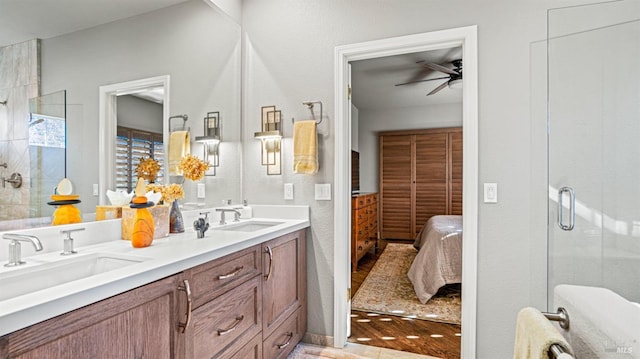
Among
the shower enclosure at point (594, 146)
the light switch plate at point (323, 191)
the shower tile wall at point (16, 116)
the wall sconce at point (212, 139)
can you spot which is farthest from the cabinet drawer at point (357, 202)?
the shower tile wall at point (16, 116)

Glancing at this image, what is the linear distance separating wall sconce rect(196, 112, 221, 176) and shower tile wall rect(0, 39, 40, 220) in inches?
41.7

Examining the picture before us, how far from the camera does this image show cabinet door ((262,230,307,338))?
1829 mm

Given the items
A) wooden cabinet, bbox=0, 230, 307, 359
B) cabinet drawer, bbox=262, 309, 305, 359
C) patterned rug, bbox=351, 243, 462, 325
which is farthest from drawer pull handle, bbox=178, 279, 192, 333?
patterned rug, bbox=351, 243, 462, 325

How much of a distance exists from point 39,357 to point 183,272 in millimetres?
490

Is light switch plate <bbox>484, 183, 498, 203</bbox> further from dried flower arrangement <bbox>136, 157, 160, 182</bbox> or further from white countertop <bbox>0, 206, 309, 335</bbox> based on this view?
dried flower arrangement <bbox>136, 157, 160, 182</bbox>

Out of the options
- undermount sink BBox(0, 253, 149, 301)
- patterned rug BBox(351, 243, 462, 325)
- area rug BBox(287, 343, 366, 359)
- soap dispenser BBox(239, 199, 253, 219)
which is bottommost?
area rug BBox(287, 343, 366, 359)

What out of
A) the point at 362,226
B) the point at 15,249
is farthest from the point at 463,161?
the point at 362,226

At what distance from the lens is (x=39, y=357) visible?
792 millimetres

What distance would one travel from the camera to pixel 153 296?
111cm

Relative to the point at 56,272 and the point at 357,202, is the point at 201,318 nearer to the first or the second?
the point at 56,272

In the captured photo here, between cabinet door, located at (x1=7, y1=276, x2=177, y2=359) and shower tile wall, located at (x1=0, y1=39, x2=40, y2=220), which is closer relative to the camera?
cabinet door, located at (x1=7, y1=276, x2=177, y2=359)

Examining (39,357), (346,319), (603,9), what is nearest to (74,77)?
(39,357)

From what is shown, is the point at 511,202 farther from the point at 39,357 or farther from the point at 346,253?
the point at 39,357

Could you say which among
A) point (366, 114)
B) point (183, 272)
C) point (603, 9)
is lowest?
point (183, 272)
